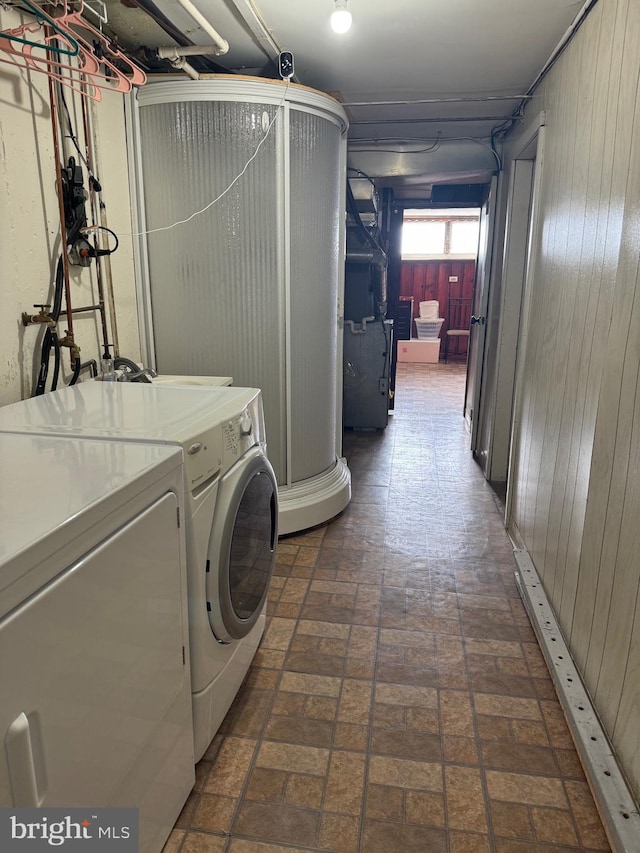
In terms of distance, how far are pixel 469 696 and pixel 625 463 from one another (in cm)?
90

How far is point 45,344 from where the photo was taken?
1853mm

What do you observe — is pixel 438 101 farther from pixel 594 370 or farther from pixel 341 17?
pixel 594 370

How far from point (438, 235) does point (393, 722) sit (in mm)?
9372

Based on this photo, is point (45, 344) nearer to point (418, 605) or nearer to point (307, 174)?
point (307, 174)

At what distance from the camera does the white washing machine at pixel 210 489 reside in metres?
1.31

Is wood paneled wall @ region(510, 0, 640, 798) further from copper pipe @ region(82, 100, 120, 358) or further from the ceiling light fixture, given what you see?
copper pipe @ region(82, 100, 120, 358)

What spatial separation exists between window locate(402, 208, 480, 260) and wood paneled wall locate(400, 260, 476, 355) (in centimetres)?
15

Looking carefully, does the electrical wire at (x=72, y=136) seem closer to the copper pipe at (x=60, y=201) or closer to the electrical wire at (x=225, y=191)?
the copper pipe at (x=60, y=201)

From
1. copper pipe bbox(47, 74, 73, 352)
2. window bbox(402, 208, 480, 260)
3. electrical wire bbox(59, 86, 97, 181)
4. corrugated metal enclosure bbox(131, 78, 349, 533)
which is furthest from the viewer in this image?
window bbox(402, 208, 480, 260)

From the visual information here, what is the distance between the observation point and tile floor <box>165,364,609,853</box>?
4.40 feet

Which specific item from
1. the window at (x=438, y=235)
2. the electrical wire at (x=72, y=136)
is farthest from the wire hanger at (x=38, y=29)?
the window at (x=438, y=235)

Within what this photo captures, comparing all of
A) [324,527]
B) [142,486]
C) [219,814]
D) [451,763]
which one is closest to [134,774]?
[219,814]

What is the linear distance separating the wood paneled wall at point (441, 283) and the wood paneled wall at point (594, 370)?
709cm

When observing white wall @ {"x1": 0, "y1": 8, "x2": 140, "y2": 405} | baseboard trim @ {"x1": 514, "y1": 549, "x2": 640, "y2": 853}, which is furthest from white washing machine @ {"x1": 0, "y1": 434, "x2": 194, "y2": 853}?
baseboard trim @ {"x1": 514, "y1": 549, "x2": 640, "y2": 853}
